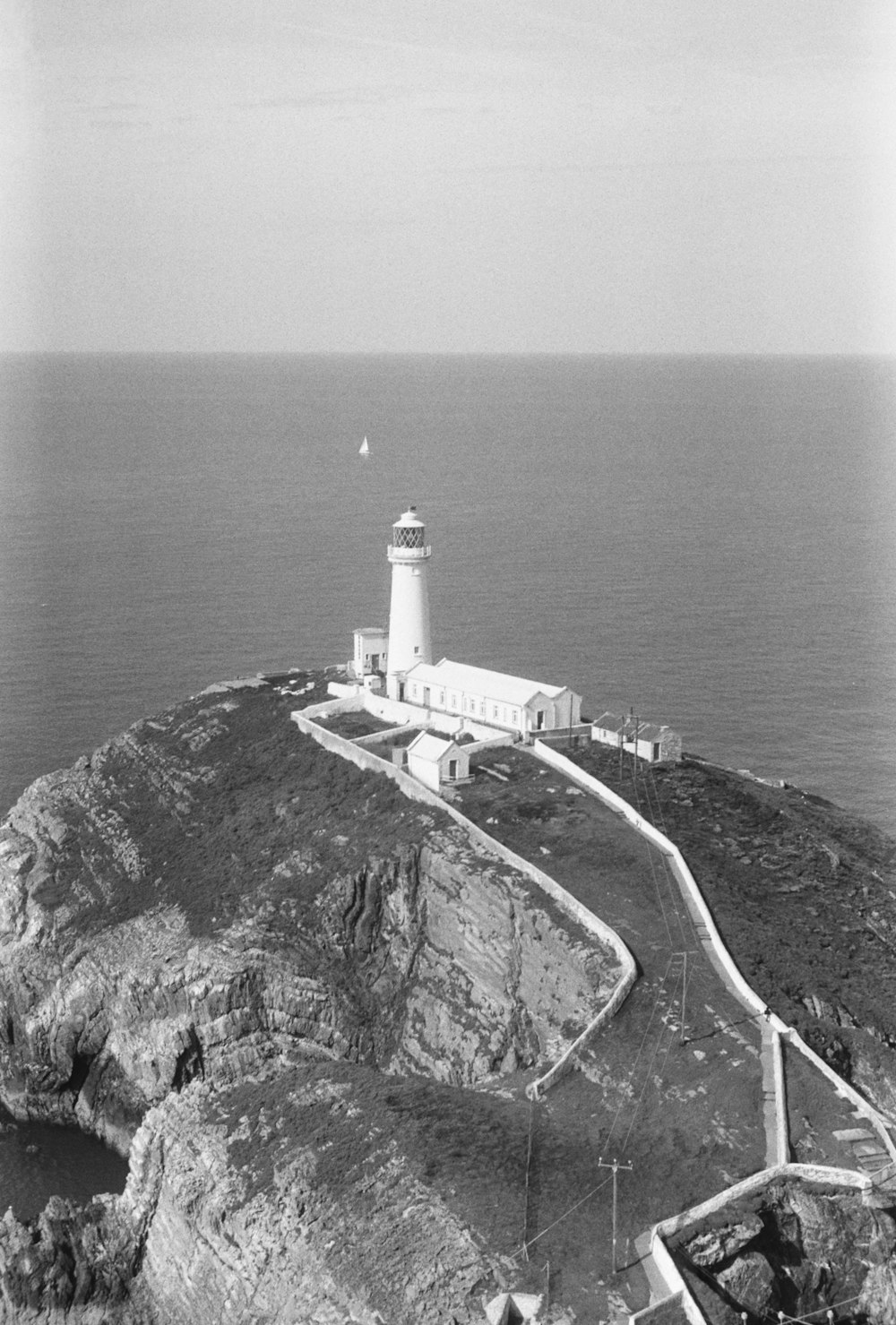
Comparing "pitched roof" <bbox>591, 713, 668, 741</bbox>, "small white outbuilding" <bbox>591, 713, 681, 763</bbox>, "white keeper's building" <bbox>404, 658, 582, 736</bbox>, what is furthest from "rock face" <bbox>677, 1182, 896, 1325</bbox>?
"white keeper's building" <bbox>404, 658, 582, 736</bbox>

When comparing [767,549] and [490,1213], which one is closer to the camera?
[490,1213]

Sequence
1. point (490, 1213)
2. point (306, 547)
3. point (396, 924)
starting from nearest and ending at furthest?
1. point (490, 1213)
2. point (396, 924)
3. point (306, 547)

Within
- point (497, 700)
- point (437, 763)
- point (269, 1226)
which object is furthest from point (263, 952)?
point (497, 700)

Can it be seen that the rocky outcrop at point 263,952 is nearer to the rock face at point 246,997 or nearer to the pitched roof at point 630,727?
the rock face at point 246,997

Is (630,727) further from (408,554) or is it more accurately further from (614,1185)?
(614,1185)

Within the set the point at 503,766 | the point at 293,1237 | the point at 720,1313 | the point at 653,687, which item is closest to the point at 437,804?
the point at 503,766

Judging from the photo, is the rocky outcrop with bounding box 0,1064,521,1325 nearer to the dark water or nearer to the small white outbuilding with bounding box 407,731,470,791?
the dark water

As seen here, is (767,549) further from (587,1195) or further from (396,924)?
(587,1195)
